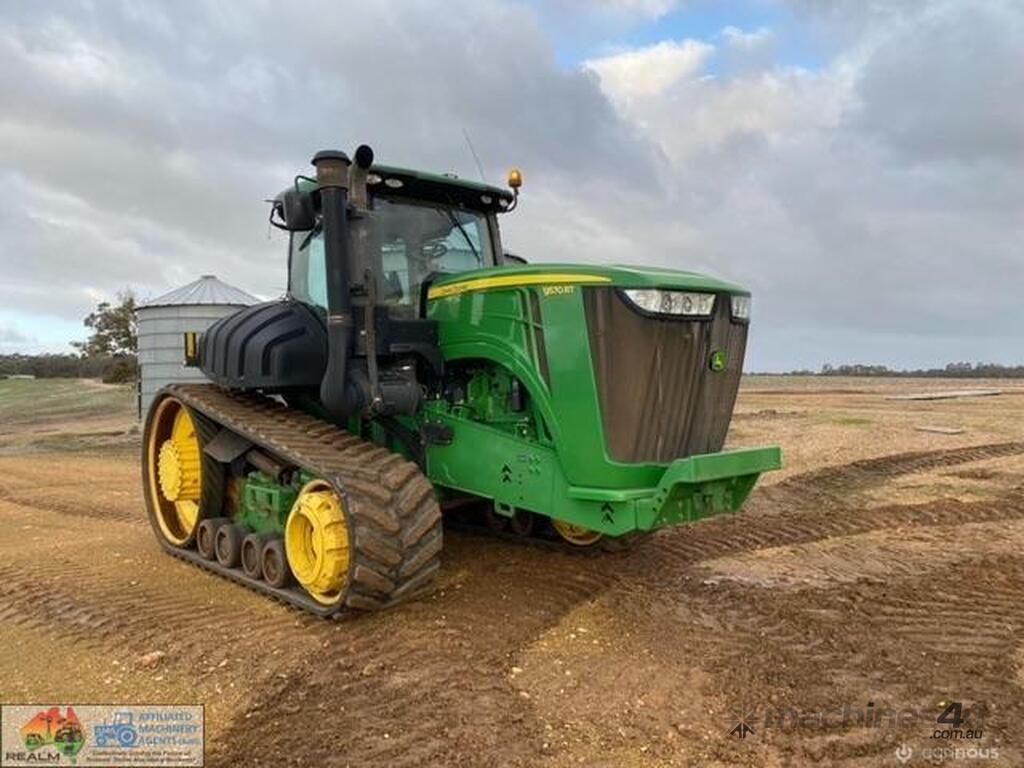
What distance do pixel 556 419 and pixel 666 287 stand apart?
100 cm

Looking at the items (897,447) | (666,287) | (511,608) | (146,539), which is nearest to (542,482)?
(511,608)

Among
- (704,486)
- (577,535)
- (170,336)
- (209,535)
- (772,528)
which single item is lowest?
(772,528)

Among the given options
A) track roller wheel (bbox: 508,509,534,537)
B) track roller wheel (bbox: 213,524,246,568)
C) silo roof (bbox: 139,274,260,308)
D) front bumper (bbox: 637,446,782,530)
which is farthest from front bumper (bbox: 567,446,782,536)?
silo roof (bbox: 139,274,260,308)

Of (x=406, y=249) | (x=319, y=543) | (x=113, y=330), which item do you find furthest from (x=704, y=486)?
(x=113, y=330)

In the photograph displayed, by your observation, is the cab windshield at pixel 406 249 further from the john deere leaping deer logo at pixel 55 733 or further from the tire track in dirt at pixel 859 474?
the tire track in dirt at pixel 859 474

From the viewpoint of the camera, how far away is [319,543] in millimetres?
5387

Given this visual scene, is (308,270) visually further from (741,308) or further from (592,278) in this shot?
(741,308)

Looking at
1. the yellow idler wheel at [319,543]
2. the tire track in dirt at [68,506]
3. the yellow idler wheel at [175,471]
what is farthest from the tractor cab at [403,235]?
the tire track in dirt at [68,506]

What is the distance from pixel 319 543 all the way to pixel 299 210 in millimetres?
2188

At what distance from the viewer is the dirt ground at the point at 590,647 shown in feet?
13.0

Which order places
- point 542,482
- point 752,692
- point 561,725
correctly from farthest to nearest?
point 542,482 < point 752,692 < point 561,725

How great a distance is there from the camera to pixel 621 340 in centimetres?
508

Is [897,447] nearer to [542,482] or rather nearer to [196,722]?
[542,482]

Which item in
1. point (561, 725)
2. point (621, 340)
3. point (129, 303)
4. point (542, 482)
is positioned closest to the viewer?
point (561, 725)
